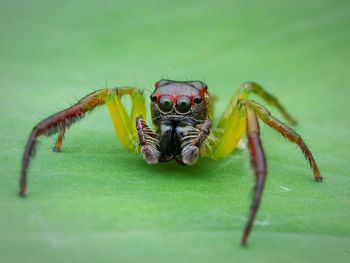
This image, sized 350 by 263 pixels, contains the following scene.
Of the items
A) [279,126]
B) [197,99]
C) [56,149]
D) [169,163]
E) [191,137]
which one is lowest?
[169,163]

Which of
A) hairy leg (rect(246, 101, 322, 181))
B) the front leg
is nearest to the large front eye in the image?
the front leg

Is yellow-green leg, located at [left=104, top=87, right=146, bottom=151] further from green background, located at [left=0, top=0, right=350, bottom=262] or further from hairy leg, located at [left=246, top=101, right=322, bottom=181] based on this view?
hairy leg, located at [left=246, top=101, right=322, bottom=181]

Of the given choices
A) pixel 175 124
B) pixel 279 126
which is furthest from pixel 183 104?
pixel 279 126

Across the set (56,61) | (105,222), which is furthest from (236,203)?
(56,61)

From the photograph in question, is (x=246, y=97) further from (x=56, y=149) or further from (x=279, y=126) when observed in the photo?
(x=56, y=149)

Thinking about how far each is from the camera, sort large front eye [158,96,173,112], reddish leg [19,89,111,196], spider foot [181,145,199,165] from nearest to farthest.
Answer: reddish leg [19,89,111,196]
spider foot [181,145,199,165]
large front eye [158,96,173,112]

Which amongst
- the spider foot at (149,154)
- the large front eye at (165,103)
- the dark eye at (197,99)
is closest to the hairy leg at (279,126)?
the dark eye at (197,99)

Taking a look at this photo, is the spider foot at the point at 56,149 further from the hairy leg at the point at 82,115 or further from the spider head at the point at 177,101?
the spider head at the point at 177,101
